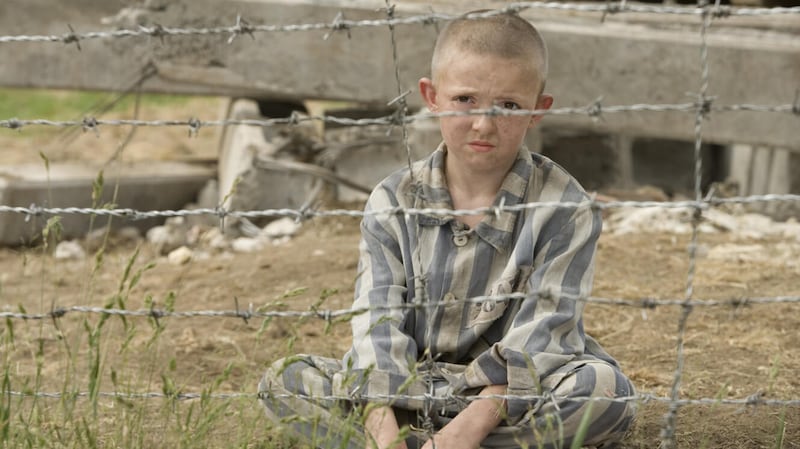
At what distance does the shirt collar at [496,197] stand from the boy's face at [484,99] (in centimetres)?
6

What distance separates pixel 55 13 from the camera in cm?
594

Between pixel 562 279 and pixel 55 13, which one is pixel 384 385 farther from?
pixel 55 13

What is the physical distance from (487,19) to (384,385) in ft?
3.04

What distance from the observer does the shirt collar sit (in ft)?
9.49

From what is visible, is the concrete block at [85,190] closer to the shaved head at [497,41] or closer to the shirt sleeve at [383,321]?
the shirt sleeve at [383,321]

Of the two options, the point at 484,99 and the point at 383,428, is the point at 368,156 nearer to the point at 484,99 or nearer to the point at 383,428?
the point at 484,99

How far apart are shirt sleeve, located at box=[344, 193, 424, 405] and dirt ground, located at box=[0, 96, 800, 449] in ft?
0.58

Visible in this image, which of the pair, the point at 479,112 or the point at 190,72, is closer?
the point at 479,112

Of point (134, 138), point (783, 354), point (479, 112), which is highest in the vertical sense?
point (479, 112)

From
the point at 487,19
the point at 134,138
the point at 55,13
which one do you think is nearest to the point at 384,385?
the point at 487,19

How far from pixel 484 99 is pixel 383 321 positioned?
22.9 inches

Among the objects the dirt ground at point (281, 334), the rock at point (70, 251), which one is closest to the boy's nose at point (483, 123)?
the dirt ground at point (281, 334)

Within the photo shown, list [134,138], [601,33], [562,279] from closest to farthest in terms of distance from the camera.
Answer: [562,279] → [601,33] → [134,138]

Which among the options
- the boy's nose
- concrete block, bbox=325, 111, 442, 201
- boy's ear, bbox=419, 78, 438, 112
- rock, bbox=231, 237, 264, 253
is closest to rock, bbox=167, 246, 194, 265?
rock, bbox=231, 237, 264, 253
